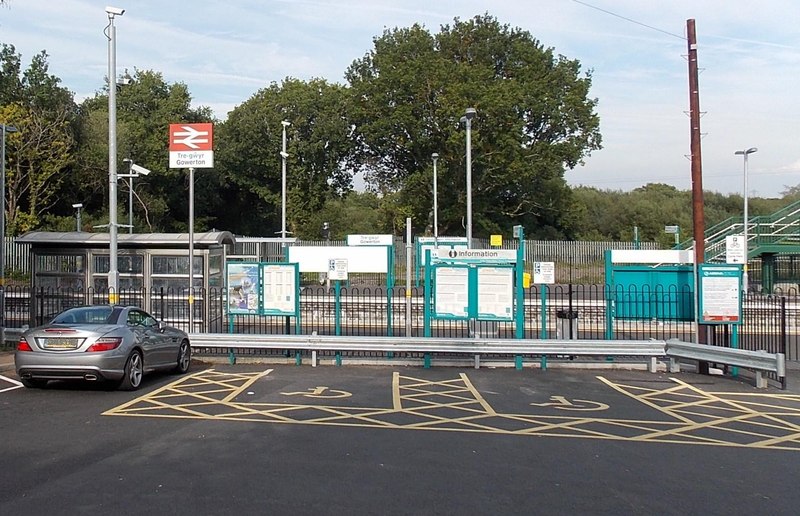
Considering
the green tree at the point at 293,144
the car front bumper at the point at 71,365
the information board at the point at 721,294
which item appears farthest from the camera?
the green tree at the point at 293,144

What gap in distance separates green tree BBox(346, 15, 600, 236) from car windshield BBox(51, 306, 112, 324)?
4092cm

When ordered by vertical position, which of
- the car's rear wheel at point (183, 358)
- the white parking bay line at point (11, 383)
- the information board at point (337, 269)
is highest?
the information board at point (337, 269)

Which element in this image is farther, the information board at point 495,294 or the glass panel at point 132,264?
the glass panel at point 132,264

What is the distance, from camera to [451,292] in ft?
48.1

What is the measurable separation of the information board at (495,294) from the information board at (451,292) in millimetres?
281

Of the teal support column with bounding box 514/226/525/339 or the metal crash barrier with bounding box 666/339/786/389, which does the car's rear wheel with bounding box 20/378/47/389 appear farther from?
the metal crash barrier with bounding box 666/339/786/389

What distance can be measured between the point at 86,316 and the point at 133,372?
4.00 feet

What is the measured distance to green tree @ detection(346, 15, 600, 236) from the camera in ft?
170

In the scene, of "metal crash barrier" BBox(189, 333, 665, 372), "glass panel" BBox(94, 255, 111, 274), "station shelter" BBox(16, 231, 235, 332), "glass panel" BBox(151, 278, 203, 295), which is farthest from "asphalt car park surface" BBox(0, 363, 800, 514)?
"glass panel" BBox(94, 255, 111, 274)

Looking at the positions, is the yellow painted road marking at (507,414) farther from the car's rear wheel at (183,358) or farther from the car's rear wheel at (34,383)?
the car's rear wheel at (34,383)

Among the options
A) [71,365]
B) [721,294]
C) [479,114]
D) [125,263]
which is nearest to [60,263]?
[125,263]

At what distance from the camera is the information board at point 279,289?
50.5ft

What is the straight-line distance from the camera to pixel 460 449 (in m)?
7.87

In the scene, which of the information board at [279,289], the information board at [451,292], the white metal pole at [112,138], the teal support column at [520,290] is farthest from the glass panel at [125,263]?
the teal support column at [520,290]
